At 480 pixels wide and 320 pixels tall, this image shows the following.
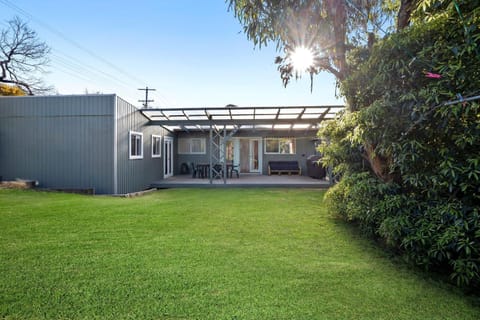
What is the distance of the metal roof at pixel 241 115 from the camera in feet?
29.7

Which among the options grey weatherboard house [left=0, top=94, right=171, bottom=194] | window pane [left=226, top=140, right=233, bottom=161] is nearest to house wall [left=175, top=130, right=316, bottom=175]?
window pane [left=226, top=140, right=233, bottom=161]

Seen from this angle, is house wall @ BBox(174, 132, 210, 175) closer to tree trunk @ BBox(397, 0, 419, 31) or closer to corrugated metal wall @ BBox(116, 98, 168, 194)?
corrugated metal wall @ BBox(116, 98, 168, 194)

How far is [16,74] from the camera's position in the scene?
19.7 metres

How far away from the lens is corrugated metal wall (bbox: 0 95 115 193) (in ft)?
26.6

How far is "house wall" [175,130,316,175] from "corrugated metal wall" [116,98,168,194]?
3.35 meters

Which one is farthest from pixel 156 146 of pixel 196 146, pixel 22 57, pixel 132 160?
pixel 22 57

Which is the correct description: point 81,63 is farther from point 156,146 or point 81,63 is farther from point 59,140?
point 59,140

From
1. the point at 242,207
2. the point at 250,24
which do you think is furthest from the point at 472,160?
the point at 242,207

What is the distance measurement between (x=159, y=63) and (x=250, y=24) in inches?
484

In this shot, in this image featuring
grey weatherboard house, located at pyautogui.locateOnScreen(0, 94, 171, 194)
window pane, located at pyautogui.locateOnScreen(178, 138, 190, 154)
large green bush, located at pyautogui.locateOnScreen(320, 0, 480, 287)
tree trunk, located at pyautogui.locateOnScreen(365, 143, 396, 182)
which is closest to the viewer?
large green bush, located at pyautogui.locateOnScreen(320, 0, 480, 287)

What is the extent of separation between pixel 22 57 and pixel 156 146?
17962mm

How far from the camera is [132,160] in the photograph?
9031 mm

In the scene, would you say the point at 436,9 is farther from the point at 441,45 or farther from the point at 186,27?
the point at 186,27

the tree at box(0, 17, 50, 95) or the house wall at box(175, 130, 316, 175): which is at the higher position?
the tree at box(0, 17, 50, 95)
